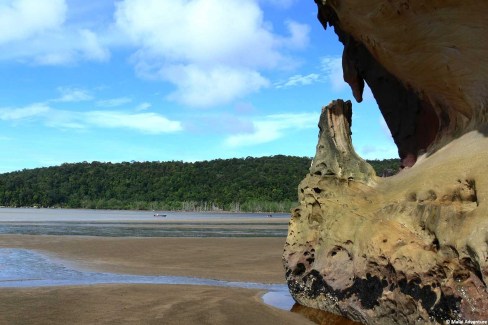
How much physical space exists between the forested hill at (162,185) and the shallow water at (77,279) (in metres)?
83.1

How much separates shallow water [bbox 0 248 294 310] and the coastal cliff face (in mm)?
1484

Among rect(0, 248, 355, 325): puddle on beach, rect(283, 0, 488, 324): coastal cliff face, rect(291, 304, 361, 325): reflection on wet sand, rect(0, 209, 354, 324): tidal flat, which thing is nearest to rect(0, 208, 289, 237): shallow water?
rect(0, 209, 354, 324): tidal flat

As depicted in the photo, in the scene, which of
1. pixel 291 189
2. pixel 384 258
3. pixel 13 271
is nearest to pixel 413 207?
pixel 384 258

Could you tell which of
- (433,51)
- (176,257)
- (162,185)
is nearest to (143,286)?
(176,257)

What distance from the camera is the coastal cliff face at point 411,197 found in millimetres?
5812

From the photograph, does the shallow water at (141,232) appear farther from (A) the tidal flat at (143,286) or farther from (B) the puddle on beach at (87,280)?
(B) the puddle on beach at (87,280)

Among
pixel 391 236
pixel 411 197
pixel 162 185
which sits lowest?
pixel 391 236

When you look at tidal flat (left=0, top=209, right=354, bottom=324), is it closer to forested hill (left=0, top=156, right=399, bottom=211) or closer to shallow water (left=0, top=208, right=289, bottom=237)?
shallow water (left=0, top=208, right=289, bottom=237)

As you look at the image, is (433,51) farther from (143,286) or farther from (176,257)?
(176,257)

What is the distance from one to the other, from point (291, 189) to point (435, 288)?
327 ft

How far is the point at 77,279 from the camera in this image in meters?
12.5

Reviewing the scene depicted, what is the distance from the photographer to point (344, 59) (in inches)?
442

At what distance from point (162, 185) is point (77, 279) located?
114 metres

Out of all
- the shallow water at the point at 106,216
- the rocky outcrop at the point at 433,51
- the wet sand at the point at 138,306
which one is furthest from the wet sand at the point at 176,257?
the shallow water at the point at 106,216
